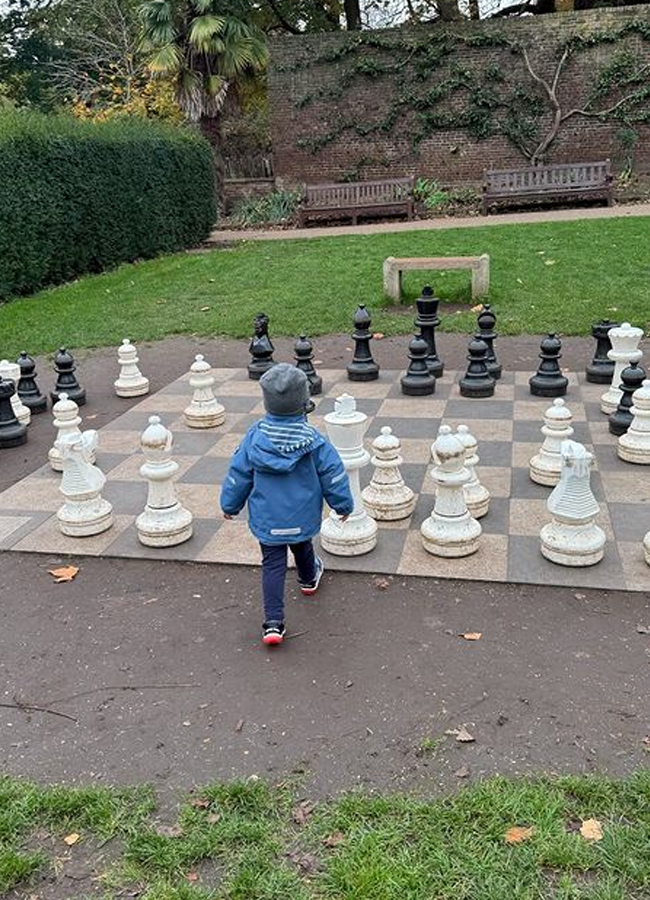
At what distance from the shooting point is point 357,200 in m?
19.9

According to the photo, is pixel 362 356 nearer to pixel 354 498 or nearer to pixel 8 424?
pixel 8 424

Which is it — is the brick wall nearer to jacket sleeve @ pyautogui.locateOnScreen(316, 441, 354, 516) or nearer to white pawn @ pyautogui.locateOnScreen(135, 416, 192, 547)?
white pawn @ pyautogui.locateOnScreen(135, 416, 192, 547)

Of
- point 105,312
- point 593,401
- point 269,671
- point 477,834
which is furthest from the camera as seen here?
point 105,312

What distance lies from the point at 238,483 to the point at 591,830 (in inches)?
74.4

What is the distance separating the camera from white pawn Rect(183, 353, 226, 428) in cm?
625

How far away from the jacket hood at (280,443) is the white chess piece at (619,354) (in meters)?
3.17

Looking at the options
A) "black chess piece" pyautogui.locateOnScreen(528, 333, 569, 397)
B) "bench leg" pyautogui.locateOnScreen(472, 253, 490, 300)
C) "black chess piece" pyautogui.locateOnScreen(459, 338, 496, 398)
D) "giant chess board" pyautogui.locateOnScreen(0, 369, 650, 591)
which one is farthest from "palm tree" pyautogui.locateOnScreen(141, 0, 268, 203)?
"black chess piece" pyautogui.locateOnScreen(528, 333, 569, 397)

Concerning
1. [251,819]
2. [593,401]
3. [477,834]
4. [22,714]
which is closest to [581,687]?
[477,834]

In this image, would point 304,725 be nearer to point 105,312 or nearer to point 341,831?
point 341,831

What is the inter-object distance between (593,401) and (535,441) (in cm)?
102

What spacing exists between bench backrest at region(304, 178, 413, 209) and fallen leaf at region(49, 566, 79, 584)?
16784mm

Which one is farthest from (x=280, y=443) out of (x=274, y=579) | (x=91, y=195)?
(x=91, y=195)

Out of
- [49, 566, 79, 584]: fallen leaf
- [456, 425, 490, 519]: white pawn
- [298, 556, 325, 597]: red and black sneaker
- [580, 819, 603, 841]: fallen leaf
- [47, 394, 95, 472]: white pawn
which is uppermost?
[47, 394, 95, 472]: white pawn

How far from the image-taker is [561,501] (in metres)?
3.93
